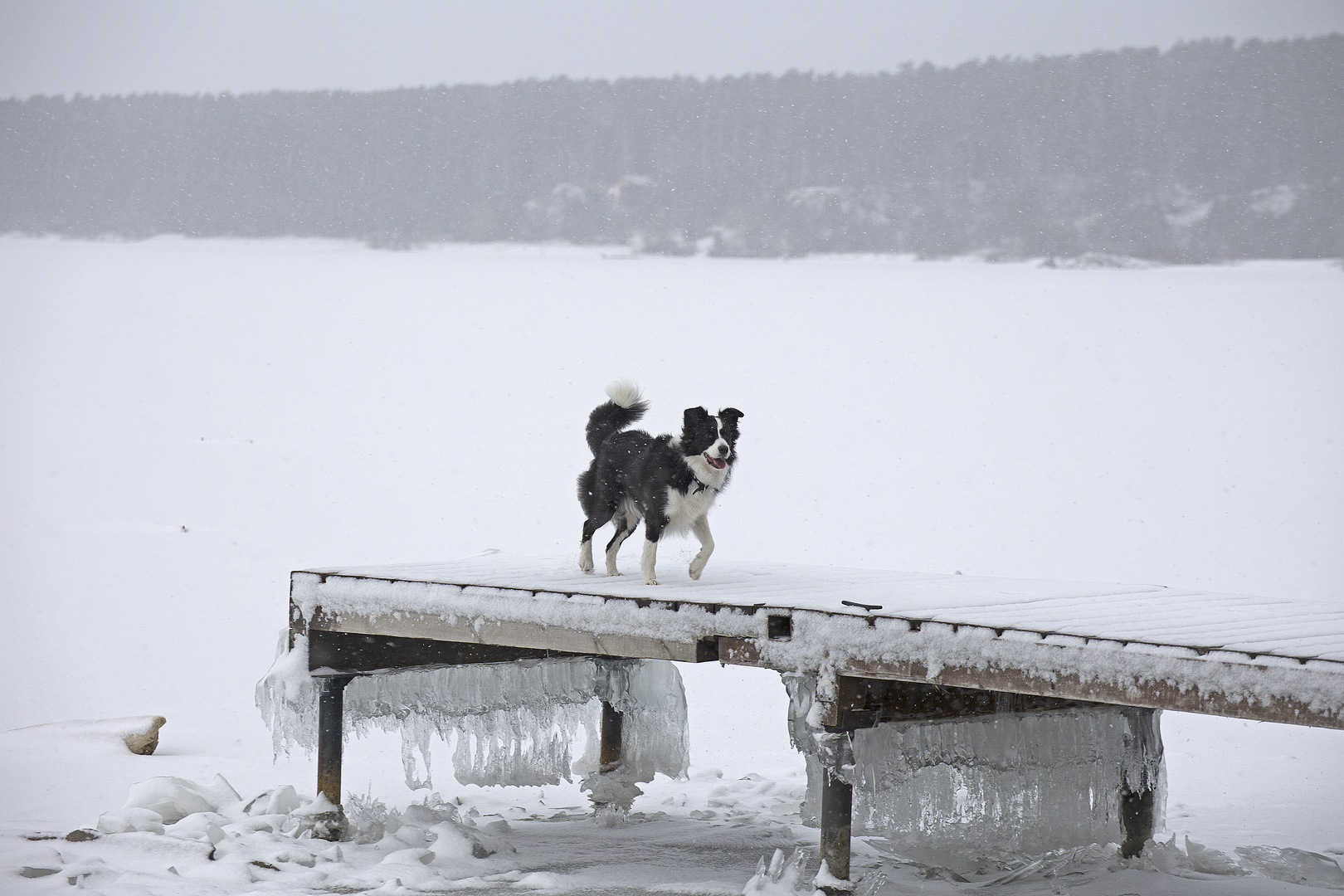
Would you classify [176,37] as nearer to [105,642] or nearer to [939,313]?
[939,313]

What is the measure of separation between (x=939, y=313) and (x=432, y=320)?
892 centimetres

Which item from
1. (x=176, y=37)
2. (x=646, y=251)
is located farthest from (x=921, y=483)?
(x=176, y=37)

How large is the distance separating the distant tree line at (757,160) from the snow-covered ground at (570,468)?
5.54 feet

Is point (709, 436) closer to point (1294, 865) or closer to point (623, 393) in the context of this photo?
point (623, 393)

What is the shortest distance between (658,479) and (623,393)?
666 millimetres

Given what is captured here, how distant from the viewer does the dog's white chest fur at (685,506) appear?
4.98 m

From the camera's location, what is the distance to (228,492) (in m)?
14.8

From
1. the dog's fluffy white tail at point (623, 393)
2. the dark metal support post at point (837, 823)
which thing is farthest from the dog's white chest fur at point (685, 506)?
the dark metal support post at point (837, 823)

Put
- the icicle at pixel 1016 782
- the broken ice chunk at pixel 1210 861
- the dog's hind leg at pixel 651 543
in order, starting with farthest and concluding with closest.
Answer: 1. the broken ice chunk at pixel 1210 861
2. the icicle at pixel 1016 782
3. the dog's hind leg at pixel 651 543

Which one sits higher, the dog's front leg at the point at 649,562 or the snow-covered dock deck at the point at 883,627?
the dog's front leg at the point at 649,562

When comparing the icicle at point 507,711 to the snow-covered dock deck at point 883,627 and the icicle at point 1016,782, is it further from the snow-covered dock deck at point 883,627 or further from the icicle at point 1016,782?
the icicle at point 1016,782

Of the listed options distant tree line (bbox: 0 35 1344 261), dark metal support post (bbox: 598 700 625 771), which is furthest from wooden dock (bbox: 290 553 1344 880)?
distant tree line (bbox: 0 35 1344 261)

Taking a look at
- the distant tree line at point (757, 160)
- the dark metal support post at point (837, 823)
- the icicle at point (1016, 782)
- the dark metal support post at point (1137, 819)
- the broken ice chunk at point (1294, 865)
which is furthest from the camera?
the distant tree line at point (757, 160)

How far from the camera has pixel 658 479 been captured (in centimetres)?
500
